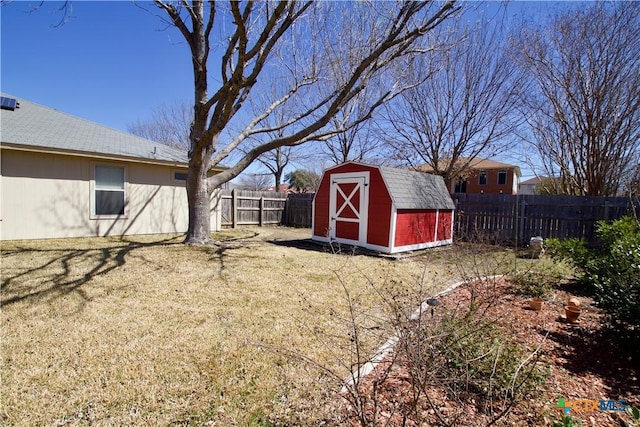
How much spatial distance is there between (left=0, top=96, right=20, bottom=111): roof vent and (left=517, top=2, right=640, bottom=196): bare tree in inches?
638

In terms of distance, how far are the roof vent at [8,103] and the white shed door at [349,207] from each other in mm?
9744

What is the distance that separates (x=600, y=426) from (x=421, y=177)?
25.2 feet

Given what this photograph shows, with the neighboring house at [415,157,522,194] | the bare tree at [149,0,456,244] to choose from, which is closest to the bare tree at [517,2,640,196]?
the bare tree at [149,0,456,244]

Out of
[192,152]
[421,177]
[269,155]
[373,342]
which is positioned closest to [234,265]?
[192,152]

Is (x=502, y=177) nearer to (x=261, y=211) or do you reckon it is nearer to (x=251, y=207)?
(x=261, y=211)

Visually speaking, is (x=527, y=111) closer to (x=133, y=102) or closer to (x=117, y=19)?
(x=117, y=19)

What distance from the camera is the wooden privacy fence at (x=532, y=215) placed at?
8375 millimetres

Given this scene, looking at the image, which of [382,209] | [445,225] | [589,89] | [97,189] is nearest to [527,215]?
[445,225]

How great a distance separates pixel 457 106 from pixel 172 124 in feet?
66.5

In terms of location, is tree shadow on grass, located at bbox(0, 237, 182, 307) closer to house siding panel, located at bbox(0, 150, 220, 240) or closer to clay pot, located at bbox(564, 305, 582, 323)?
house siding panel, located at bbox(0, 150, 220, 240)

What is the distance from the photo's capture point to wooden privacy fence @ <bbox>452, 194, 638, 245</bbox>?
8.38m

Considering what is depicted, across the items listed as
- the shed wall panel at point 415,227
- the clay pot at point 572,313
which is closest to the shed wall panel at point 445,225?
the shed wall panel at point 415,227

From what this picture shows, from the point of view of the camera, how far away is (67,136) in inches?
340

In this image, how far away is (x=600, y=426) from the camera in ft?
6.01
